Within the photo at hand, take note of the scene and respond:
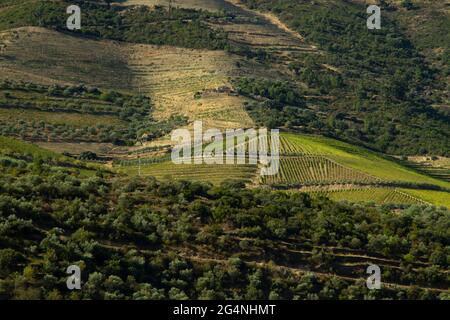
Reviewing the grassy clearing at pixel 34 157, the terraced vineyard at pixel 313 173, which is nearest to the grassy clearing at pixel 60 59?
the terraced vineyard at pixel 313 173

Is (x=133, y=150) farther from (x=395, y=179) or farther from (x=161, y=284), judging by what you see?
(x=161, y=284)

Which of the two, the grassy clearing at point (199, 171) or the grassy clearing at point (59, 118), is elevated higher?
the grassy clearing at point (59, 118)

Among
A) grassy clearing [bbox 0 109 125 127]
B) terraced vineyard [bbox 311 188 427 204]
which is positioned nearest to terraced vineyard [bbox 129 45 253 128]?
grassy clearing [bbox 0 109 125 127]

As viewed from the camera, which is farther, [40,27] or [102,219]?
[40,27]

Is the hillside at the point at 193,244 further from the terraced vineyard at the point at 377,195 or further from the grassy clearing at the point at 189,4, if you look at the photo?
the grassy clearing at the point at 189,4
